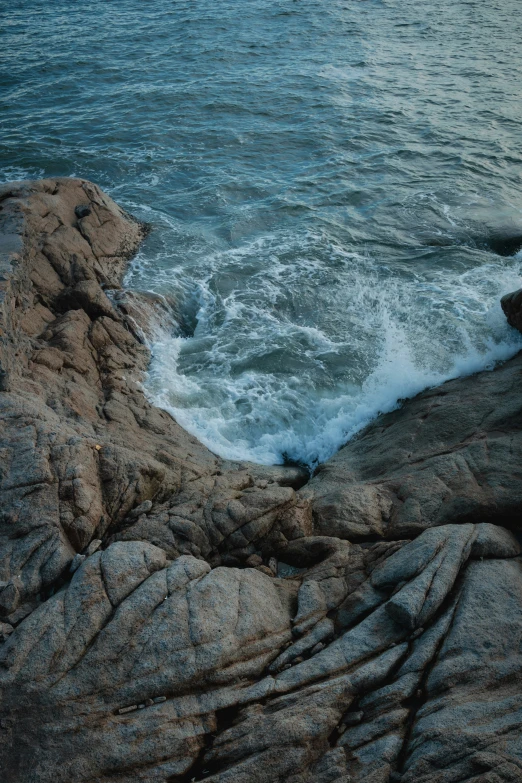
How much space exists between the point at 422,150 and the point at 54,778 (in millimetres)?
25629

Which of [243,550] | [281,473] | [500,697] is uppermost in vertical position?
[500,697]

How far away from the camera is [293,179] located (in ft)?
79.9

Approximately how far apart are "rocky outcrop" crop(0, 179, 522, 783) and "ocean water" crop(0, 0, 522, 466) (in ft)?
9.07

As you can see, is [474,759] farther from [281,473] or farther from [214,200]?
[214,200]

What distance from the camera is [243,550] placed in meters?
9.85

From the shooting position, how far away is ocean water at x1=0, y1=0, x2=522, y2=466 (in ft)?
50.0

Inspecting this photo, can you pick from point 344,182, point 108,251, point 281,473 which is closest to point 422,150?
point 344,182

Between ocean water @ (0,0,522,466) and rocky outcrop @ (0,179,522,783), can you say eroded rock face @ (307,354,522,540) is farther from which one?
ocean water @ (0,0,522,466)

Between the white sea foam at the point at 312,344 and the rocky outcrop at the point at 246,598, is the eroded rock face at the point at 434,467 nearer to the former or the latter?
the rocky outcrop at the point at 246,598

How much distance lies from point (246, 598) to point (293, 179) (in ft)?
63.6

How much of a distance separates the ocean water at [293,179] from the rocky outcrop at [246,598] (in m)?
2.76

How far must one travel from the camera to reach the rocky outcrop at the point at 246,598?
22.6ft

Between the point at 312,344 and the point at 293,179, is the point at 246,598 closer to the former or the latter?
the point at 312,344

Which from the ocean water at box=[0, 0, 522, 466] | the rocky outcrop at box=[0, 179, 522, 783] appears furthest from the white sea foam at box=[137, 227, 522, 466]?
the rocky outcrop at box=[0, 179, 522, 783]
